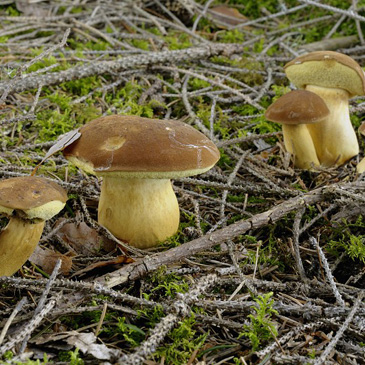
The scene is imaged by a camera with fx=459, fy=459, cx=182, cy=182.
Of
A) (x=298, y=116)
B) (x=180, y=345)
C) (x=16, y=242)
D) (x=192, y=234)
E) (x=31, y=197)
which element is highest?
(x=31, y=197)

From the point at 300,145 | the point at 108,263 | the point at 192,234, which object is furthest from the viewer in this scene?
the point at 300,145

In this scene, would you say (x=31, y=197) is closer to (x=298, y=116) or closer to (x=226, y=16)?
(x=298, y=116)

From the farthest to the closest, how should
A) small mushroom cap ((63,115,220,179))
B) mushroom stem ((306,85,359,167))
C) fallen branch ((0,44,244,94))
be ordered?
1. fallen branch ((0,44,244,94))
2. mushroom stem ((306,85,359,167))
3. small mushroom cap ((63,115,220,179))

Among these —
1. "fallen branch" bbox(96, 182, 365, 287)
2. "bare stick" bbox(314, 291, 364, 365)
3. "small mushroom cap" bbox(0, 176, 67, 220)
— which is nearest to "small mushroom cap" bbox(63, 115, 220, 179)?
"small mushroom cap" bbox(0, 176, 67, 220)

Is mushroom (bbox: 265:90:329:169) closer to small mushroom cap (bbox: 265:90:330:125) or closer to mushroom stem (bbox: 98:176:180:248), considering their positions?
small mushroom cap (bbox: 265:90:330:125)

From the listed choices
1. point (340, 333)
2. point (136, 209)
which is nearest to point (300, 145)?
point (136, 209)

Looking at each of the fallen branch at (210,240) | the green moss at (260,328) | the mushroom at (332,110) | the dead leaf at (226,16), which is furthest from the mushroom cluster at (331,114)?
the dead leaf at (226,16)

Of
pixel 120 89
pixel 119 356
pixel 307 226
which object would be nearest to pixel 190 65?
pixel 120 89
